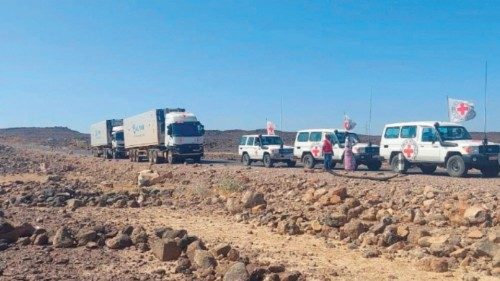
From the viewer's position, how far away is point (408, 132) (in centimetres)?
2177

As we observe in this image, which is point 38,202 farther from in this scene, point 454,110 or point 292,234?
point 454,110

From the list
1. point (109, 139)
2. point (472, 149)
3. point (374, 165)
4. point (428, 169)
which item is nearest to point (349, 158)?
point (374, 165)

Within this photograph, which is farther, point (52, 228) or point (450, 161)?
point (450, 161)

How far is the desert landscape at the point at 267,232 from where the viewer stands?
9672 millimetres

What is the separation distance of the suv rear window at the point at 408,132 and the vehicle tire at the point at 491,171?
286 cm

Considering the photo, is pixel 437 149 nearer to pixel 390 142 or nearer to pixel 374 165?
pixel 390 142

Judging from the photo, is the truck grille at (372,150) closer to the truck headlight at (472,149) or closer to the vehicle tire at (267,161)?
the truck headlight at (472,149)

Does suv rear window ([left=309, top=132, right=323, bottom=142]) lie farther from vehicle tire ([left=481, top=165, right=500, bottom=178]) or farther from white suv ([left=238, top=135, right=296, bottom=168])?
vehicle tire ([left=481, top=165, right=500, bottom=178])

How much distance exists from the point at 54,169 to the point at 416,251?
104 ft

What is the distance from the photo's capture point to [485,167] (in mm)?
19656

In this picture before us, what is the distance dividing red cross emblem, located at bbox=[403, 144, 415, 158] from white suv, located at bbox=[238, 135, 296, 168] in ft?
27.3

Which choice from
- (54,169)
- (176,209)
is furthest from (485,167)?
(54,169)

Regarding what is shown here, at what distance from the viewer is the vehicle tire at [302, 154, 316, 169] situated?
2642cm

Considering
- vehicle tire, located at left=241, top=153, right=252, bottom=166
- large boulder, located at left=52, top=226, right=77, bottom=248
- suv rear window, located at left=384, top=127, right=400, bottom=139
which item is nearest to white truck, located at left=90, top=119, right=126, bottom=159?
vehicle tire, located at left=241, top=153, right=252, bottom=166
